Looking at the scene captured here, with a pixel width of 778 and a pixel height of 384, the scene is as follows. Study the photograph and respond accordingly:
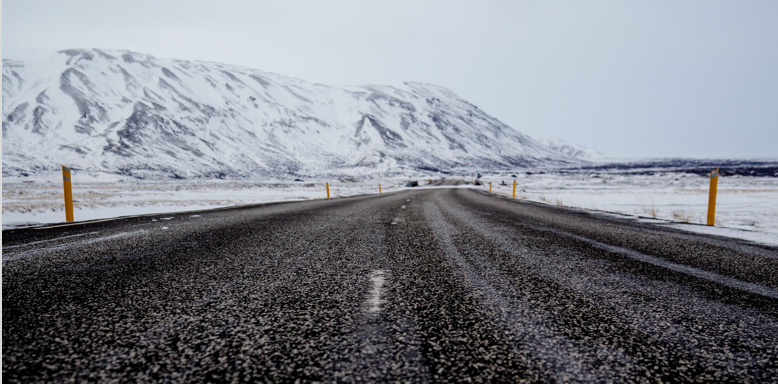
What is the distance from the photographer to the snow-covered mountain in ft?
337

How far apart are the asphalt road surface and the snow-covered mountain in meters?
105

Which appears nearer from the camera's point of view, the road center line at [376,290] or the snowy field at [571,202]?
the road center line at [376,290]

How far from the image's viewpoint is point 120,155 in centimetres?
9988

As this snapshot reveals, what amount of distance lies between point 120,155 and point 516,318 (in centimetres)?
12206

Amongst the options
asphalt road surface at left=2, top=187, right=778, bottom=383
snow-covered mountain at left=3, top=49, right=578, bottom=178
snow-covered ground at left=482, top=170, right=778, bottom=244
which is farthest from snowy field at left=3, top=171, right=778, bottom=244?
snow-covered mountain at left=3, top=49, right=578, bottom=178

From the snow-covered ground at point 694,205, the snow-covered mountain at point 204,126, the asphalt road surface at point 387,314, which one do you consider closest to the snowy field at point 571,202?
the snow-covered ground at point 694,205

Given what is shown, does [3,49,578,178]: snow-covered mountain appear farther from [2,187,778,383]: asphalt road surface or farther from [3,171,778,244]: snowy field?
[2,187,778,383]: asphalt road surface

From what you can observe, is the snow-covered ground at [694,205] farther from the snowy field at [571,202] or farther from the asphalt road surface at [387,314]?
the asphalt road surface at [387,314]

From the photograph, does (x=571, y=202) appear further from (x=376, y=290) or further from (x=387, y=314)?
(x=387, y=314)

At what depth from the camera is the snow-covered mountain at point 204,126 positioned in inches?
4043

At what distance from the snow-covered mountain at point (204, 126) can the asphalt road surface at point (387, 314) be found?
10536 centimetres

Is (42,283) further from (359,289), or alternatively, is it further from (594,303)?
(594,303)

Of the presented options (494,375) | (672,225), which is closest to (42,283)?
(494,375)

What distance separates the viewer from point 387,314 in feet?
6.98
